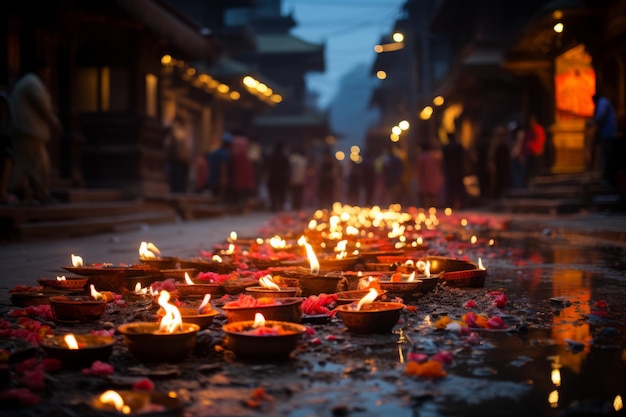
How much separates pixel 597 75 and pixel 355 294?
12.9 meters

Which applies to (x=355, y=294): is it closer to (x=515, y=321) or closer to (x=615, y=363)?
(x=515, y=321)

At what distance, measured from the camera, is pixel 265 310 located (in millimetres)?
3234

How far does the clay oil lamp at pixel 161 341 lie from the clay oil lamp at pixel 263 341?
0.17 meters

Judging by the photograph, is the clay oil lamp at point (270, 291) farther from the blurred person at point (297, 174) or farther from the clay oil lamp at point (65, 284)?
the blurred person at point (297, 174)

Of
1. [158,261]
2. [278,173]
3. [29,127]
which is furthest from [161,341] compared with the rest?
[278,173]

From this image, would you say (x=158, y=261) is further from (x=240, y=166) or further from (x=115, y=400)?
(x=240, y=166)

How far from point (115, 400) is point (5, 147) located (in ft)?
28.8

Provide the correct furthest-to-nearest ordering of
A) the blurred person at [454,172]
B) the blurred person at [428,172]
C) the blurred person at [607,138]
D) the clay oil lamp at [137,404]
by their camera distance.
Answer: the blurred person at [428,172], the blurred person at [454,172], the blurred person at [607,138], the clay oil lamp at [137,404]

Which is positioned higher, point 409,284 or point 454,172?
point 454,172

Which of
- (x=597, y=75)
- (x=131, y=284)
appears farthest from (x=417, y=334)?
(x=597, y=75)

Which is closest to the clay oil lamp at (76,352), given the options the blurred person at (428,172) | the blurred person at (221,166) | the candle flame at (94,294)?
the candle flame at (94,294)

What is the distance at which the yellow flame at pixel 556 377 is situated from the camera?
243 cm

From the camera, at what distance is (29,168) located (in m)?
10.0

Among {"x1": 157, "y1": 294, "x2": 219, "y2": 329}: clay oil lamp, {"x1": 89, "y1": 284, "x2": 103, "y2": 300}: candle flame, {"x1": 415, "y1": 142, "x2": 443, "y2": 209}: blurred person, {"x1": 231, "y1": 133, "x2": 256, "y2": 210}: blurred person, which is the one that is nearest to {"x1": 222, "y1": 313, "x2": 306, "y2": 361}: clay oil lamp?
{"x1": 157, "y1": 294, "x2": 219, "y2": 329}: clay oil lamp
